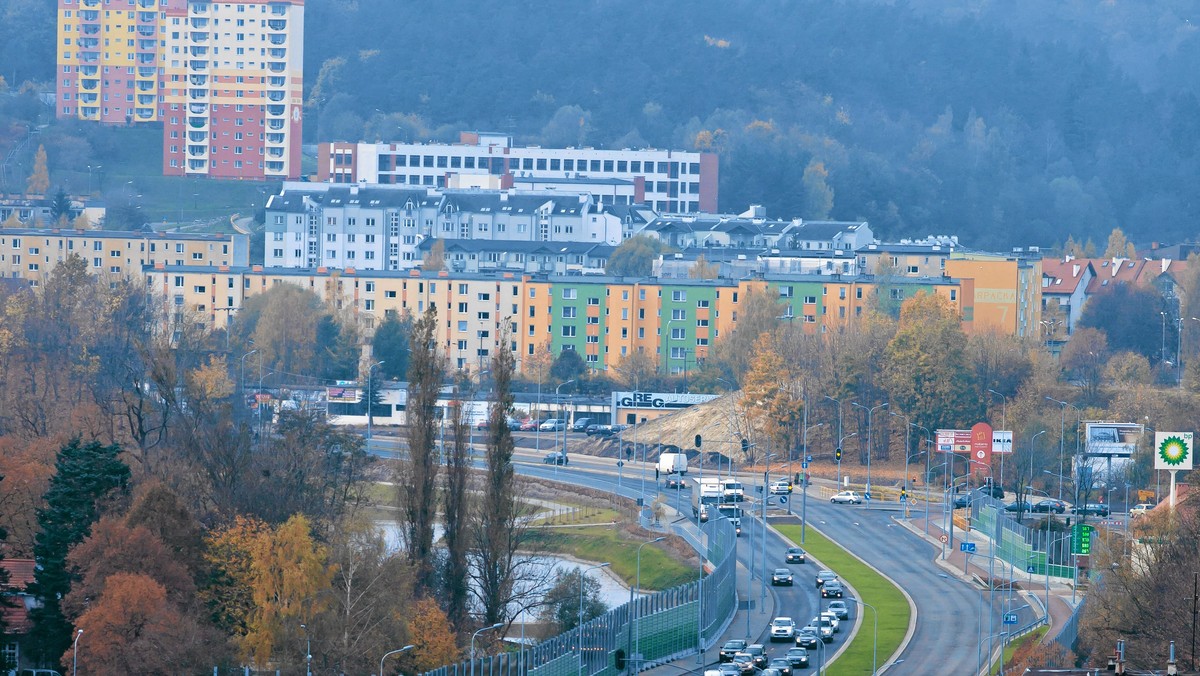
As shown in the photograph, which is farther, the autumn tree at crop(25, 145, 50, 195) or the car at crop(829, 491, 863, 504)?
the autumn tree at crop(25, 145, 50, 195)

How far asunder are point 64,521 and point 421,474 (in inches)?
342

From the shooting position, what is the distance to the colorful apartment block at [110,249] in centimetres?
12662

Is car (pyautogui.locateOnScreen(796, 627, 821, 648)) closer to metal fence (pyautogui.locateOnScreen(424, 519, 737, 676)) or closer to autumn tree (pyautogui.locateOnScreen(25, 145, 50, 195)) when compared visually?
metal fence (pyautogui.locateOnScreen(424, 519, 737, 676))

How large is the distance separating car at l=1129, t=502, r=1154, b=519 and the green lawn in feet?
45.4

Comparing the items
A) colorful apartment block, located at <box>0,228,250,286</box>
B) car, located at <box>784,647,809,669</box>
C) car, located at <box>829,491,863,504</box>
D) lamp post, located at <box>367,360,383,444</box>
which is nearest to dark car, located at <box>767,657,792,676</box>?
car, located at <box>784,647,809,669</box>

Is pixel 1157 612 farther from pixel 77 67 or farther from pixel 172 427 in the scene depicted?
pixel 77 67

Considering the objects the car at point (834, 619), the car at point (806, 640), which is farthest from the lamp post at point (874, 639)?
the car at point (806, 640)

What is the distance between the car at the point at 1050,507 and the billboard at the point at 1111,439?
2.49 metres

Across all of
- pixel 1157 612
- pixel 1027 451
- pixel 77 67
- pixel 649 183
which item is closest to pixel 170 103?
pixel 77 67

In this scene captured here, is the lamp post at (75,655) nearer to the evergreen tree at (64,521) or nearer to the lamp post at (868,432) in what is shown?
the evergreen tree at (64,521)

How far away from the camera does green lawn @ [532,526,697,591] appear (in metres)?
65.7

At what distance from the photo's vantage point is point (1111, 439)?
77.2 meters

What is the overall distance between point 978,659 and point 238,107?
126m

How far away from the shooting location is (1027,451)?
82188 mm
